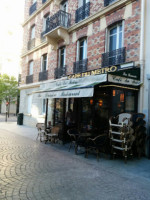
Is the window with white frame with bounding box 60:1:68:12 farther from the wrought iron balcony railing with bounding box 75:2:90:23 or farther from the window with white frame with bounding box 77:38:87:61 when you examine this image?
the window with white frame with bounding box 77:38:87:61

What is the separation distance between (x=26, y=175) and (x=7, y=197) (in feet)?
3.54

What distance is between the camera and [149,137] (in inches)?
253

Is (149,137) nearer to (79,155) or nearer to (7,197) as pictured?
(79,155)

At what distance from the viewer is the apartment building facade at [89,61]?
6.68 m

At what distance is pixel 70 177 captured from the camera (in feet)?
14.2

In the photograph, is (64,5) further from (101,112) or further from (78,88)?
(101,112)

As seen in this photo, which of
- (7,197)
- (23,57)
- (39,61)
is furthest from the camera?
(23,57)

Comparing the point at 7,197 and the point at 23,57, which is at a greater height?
the point at 23,57

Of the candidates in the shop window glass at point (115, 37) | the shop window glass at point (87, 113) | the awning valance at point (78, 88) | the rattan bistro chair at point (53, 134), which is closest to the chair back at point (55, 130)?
the rattan bistro chair at point (53, 134)

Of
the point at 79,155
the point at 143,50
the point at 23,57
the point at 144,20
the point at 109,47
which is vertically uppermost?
the point at 23,57

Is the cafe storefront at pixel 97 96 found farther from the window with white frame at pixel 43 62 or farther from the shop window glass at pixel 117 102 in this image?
the window with white frame at pixel 43 62

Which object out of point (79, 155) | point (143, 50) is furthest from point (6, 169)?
point (143, 50)

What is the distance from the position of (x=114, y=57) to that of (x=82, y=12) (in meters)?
4.19

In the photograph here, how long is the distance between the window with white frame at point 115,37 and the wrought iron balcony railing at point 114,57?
0.38 m
